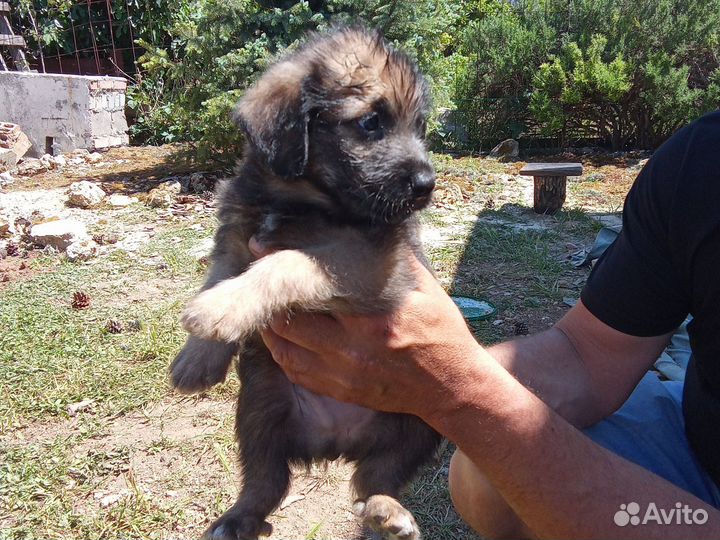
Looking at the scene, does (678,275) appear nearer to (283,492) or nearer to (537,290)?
(283,492)

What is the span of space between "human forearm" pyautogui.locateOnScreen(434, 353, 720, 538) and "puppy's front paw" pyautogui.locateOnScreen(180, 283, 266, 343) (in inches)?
24.8

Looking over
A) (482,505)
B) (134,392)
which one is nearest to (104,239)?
(134,392)

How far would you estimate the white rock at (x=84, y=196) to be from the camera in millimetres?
7156

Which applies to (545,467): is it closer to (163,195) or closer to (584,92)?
(163,195)

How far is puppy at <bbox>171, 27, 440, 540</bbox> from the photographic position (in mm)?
2182

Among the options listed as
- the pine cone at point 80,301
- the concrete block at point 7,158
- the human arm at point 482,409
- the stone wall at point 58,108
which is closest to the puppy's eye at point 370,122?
the human arm at point 482,409

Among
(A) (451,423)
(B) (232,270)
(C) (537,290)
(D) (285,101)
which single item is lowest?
(C) (537,290)

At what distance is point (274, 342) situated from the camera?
84.5 inches

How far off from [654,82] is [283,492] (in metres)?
9.30

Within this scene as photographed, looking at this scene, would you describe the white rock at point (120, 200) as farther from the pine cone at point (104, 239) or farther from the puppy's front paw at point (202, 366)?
the puppy's front paw at point (202, 366)

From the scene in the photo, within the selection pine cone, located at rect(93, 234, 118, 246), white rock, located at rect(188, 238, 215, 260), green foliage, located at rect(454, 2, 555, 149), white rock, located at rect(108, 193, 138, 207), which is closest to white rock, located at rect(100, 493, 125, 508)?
white rock, located at rect(188, 238, 215, 260)

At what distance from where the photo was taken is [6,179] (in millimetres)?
8594

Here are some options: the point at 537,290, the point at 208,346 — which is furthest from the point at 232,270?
the point at 537,290

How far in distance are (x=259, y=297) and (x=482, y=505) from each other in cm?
102
